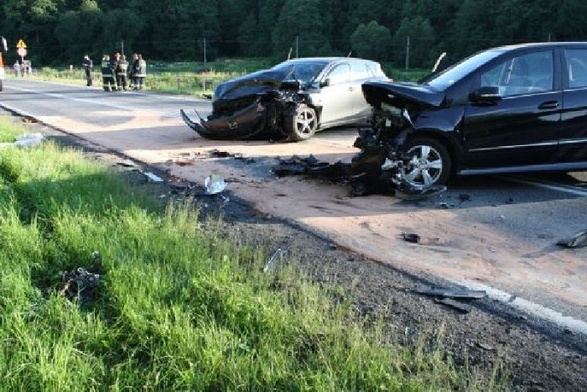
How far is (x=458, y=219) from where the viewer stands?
6125mm

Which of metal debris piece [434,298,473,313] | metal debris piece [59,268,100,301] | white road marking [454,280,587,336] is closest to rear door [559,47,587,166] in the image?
white road marking [454,280,587,336]

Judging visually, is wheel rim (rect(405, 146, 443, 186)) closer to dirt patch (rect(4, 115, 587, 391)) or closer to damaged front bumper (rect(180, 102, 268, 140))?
dirt patch (rect(4, 115, 587, 391))

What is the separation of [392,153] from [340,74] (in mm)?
5631

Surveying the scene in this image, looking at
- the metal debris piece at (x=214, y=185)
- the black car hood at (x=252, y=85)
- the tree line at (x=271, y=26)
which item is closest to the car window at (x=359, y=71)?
the black car hood at (x=252, y=85)

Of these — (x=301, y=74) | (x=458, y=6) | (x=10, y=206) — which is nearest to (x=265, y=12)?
(x=458, y=6)

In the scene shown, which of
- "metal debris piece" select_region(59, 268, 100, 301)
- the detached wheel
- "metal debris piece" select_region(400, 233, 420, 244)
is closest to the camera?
"metal debris piece" select_region(59, 268, 100, 301)

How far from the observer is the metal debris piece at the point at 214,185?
721 centimetres

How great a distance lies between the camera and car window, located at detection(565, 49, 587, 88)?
7.11 metres

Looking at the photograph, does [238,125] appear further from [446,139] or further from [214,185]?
[446,139]

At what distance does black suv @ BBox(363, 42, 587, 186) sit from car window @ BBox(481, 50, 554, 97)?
0.01 m

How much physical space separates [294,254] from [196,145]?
21.0 feet

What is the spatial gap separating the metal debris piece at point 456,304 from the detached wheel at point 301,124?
7.20 meters

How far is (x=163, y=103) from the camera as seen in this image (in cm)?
2009

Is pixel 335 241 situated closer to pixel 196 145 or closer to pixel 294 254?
pixel 294 254
